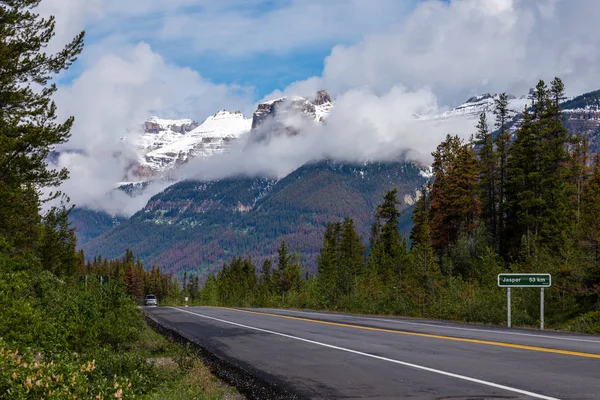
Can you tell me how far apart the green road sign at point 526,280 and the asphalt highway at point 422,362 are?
3234 mm

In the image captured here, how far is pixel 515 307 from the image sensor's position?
25.0 metres

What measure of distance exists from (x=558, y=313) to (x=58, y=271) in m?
35.7

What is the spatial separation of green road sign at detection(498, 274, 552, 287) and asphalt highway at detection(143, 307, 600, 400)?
3.23m

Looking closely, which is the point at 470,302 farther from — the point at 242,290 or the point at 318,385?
the point at 242,290

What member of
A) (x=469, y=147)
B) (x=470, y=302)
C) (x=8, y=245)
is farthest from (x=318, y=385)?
(x=469, y=147)

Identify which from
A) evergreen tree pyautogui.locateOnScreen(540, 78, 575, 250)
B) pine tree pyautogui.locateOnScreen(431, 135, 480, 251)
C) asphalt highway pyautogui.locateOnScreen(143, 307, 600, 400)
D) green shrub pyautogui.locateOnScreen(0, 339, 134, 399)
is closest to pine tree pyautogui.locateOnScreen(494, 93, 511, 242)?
pine tree pyautogui.locateOnScreen(431, 135, 480, 251)

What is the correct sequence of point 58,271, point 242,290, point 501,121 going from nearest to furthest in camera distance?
point 58,271, point 501,121, point 242,290

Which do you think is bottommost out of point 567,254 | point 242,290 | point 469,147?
point 242,290

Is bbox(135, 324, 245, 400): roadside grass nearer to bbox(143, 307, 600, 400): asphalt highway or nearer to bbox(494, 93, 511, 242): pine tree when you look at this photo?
bbox(143, 307, 600, 400): asphalt highway

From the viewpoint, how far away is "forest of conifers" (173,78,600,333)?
24.3 metres

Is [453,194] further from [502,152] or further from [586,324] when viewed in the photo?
[586,324]

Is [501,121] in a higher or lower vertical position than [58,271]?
higher

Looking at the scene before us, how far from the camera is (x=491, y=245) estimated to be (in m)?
58.1

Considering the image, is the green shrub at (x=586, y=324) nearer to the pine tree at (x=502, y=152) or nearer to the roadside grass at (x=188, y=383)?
the roadside grass at (x=188, y=383)
